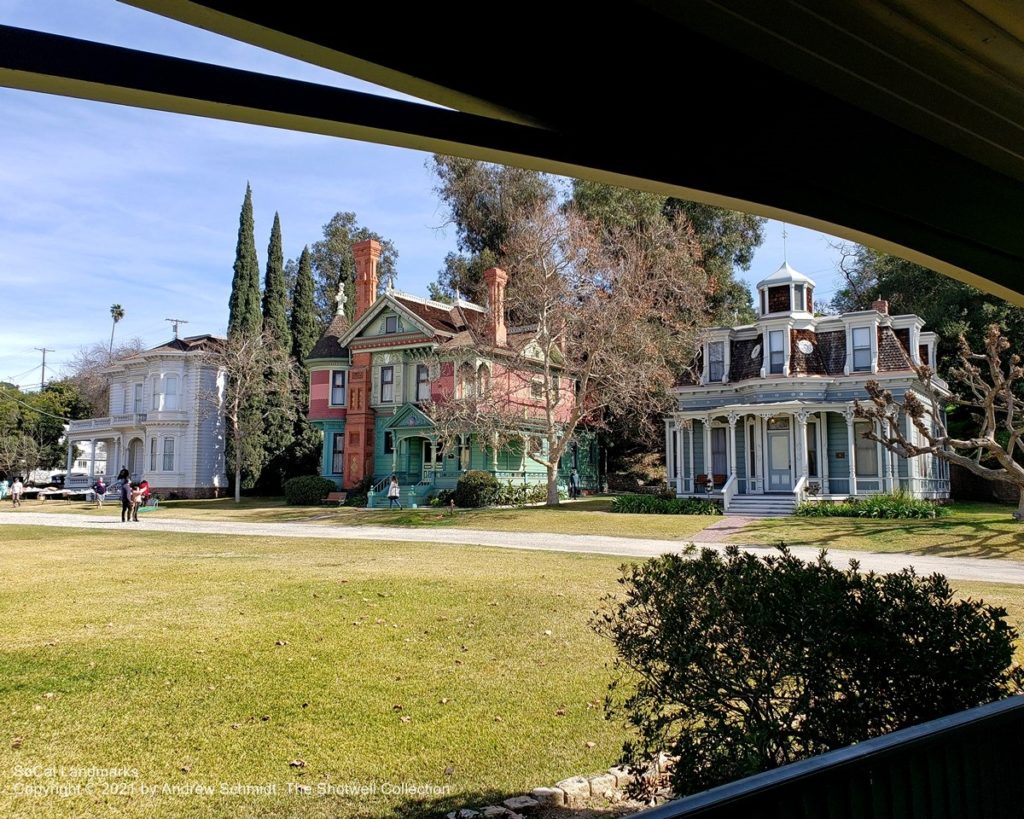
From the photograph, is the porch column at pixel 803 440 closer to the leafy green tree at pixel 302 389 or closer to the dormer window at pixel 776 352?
the dormer window at pixel 776 352

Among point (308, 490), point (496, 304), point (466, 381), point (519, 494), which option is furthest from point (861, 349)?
point (308, 490)

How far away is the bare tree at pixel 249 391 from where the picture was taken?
43.9 m

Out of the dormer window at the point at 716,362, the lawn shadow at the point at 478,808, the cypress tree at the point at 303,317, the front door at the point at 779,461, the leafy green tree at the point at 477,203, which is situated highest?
the leafy green tree at the point at 477,203

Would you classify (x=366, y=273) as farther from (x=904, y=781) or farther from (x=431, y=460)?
(x=904, y=781)

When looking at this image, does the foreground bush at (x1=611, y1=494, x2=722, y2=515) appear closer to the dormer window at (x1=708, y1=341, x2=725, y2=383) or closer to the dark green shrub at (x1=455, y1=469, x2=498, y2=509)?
the dark green shrub at (x1=455, y1=469, x2=498, y2=509)

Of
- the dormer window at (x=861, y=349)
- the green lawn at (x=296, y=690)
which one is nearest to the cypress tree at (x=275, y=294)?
the dormer window at (x=861, y=349)

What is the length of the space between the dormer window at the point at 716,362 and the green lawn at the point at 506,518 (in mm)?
7106

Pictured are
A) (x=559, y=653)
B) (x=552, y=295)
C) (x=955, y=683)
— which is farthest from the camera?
(x=552, y=295)

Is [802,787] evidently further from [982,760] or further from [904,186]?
[904,186]

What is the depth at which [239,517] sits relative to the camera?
101ft

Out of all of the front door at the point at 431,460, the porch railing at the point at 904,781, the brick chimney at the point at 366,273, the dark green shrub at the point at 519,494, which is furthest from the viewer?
the brick chimney at the point at 366,273

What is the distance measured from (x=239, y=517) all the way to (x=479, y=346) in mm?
11940

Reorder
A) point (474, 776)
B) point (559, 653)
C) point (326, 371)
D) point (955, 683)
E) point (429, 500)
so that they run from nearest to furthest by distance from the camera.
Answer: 1. point (955, 683)
2. point (474, 776)
3. point (559, 653)
4. point (429, 500)
5. point (326, 371)

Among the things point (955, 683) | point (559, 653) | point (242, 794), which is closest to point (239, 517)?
point (559, 653)
